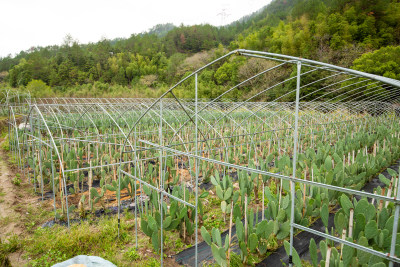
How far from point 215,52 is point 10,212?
3154cm

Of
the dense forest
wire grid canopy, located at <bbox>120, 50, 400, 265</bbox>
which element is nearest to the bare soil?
wire grid canopy, located at <bbox>120, 50, 400, 265</bbox>

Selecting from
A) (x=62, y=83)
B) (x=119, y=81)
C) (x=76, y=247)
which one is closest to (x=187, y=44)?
(x=119, y=81)

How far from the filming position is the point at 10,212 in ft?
13.0

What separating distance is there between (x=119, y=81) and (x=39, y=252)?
32532 millimetres

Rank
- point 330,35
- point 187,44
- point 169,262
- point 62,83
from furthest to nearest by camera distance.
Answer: point 187,44 < point 62,83 < point 330,35 < point 169,262

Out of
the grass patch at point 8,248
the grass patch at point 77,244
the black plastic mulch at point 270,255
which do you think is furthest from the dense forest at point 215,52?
the grass patch at point 8,248

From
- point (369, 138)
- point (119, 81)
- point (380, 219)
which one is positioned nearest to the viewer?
point (380, 219)

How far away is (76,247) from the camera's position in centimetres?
288

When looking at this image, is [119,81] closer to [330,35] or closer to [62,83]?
[62,83]

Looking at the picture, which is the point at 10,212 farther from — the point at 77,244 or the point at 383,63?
the point at 383,63

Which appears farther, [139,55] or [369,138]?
[139,55]

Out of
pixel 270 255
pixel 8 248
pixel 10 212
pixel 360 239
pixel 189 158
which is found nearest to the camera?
pixel 360 239

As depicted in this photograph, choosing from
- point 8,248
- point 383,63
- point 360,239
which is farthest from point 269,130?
point 383,63

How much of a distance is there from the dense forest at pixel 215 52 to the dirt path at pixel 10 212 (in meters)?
16.1
